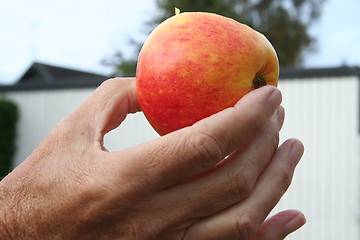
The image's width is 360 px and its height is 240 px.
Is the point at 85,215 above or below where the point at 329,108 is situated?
above

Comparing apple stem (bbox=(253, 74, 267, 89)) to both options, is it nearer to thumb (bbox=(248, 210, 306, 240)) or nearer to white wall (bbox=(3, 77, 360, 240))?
thumb (bbox=(248, 210, 306, 240))

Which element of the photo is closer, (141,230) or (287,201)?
(141,230)

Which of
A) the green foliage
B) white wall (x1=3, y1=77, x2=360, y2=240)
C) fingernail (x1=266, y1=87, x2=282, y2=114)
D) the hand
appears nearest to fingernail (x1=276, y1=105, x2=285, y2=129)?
the hand

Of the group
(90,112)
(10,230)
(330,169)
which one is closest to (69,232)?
(10,230)

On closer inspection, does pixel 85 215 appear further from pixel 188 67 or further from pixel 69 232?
pixel 188 67

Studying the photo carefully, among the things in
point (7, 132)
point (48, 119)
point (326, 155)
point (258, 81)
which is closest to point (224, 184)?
point (258, 81)

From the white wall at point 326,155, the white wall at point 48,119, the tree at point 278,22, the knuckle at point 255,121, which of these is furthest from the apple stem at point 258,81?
the tree at point 278,22
